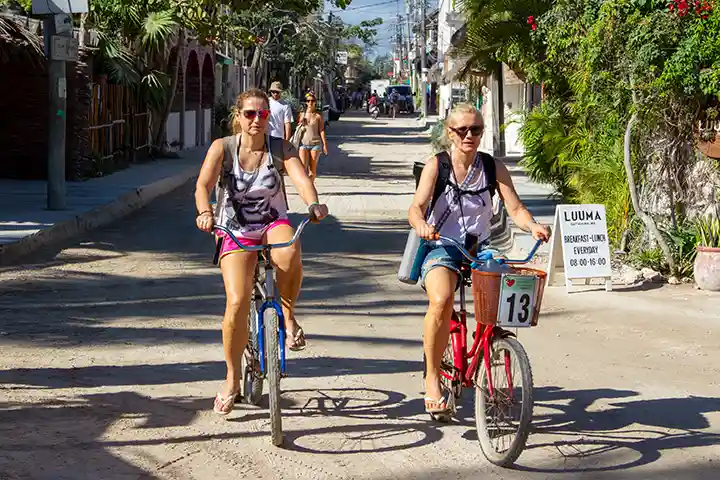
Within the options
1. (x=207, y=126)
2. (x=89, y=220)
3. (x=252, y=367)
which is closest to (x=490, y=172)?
(x=252, y=367)

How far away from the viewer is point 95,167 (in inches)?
860

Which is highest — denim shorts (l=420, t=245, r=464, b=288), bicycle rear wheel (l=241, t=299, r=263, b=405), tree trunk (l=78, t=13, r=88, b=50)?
tree trunk (l=78, t=13, r=88, b=50)

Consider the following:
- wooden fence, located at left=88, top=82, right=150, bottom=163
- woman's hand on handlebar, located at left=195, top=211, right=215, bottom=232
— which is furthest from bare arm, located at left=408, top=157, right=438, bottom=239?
wooden fence, located at left=88, top=82, right=150, bottom=163

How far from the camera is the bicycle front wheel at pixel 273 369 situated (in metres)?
5.69

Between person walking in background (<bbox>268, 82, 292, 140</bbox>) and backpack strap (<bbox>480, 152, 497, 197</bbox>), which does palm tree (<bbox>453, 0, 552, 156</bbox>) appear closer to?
person walking in background (<bbox>268, 82, 292, 140</bbox>)

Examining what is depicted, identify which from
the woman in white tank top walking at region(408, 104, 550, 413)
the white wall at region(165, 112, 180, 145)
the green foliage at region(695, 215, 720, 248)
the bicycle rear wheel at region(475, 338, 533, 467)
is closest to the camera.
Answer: the bicycle rear wheel at region(475, 338, 533, 467)

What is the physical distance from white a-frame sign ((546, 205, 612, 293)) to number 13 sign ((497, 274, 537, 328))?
5.71m

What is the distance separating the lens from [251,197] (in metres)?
6.32

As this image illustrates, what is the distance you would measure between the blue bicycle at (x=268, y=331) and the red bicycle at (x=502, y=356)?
2.83ft

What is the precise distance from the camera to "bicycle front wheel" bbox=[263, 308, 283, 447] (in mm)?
5691

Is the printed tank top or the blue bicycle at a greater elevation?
the printed tank top

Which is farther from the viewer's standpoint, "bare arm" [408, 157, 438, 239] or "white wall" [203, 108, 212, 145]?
"white wall" [203, 108, 212, 145]

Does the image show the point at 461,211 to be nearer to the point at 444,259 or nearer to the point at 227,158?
the point at 444,259

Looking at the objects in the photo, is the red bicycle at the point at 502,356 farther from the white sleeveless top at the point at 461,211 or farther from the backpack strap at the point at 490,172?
the backpack strap at the point at 490,172
